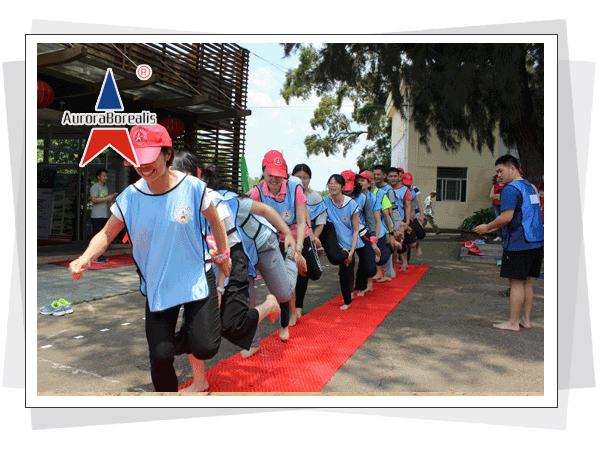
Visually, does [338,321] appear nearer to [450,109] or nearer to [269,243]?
[269,243]

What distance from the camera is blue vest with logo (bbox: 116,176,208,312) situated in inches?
98.5

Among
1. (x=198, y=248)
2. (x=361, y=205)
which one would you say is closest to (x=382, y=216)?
(x=361, y=205)

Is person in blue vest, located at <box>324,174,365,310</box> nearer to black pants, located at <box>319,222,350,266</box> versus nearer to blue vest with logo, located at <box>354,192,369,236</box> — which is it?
black pants, located at <box>319,222,350,266</box>

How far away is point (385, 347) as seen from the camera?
13.6 ft

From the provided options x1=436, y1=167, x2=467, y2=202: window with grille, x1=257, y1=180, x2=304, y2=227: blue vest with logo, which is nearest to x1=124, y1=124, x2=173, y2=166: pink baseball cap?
x1=257, y1=180, x2=304, y2=227: blue vest with logo

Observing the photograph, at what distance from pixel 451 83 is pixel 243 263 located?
4.93 metres

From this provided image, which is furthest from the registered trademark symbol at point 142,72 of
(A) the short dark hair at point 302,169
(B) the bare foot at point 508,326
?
(B) the bare foot at point 508,326

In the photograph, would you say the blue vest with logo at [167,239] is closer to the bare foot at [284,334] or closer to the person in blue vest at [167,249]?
the person in blue vest at [167,249]

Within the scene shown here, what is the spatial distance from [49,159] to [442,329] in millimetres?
9099

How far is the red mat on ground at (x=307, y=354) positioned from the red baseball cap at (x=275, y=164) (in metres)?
1.47

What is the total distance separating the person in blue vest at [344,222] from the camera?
5543 millimetres

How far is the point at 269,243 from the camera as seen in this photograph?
369cm

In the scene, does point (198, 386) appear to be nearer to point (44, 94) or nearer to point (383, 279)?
point (383, 279)
